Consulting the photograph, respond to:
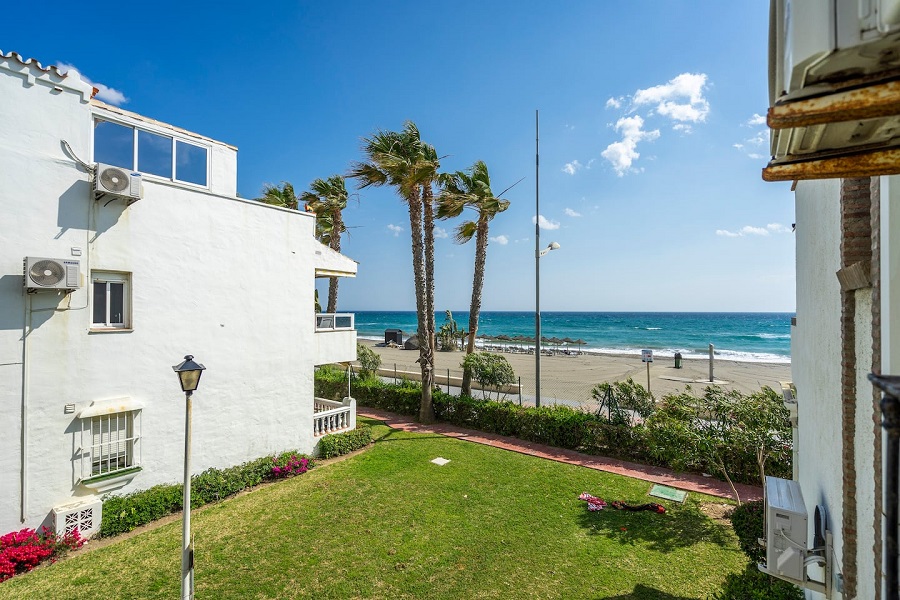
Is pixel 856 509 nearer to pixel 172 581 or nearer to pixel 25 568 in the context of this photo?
pixel 172 581

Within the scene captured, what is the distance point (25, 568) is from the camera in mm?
6598

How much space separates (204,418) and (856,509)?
1108 centimetres

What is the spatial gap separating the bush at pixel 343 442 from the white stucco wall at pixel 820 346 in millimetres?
10685

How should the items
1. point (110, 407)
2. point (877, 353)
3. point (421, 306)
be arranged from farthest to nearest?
point (421, 306), point (110, 407), point (877, 353)

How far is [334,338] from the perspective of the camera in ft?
40.9

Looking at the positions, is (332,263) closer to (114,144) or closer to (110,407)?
(114,144)

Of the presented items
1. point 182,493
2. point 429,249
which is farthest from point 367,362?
point 182,493

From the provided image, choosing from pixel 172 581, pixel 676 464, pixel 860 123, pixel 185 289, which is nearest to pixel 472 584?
pixel 172 581

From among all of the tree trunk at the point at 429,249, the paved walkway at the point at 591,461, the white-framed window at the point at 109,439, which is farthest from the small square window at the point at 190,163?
the paved walkway at the point at 591,461

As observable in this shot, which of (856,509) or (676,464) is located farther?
(676,464)

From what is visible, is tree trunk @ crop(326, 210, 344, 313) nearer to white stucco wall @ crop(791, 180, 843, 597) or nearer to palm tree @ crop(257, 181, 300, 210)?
palm tree @ crop(257, 181, 300, 210)

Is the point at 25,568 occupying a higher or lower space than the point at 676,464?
lower

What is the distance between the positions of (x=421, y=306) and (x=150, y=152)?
9.23 m

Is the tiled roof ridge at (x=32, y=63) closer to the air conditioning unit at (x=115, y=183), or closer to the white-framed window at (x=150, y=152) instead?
the white-framed window at (x=150, y=152)
